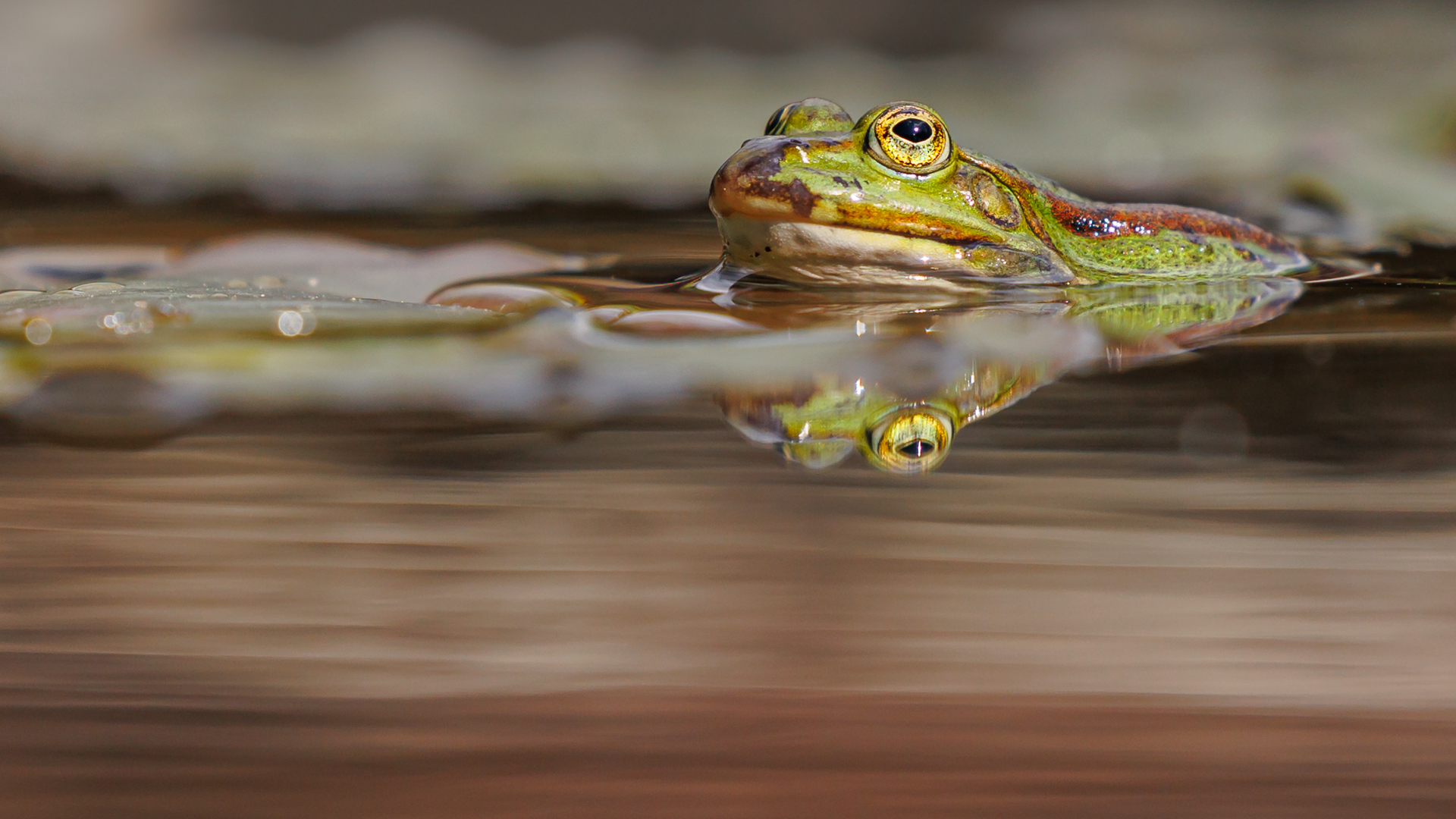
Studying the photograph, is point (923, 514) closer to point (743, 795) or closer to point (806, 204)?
point (743, 795)

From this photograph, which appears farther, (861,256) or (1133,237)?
(1133,237)

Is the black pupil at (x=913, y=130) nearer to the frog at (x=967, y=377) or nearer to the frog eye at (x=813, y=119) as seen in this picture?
the frog eye at (x=813, y=119)

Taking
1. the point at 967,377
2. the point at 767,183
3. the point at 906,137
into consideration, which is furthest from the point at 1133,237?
the point at 967,377

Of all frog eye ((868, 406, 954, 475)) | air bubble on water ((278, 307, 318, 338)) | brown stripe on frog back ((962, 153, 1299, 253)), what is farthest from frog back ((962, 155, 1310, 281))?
air bubble on water ((278, 307, 318, 338))

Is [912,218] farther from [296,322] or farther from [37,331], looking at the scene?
[37,331]

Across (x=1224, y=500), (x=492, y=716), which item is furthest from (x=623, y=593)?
(x=1224, y=500)

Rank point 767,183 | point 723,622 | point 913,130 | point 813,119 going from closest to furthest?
point 723,622
point 767,183
point 913,130
point 813,119
